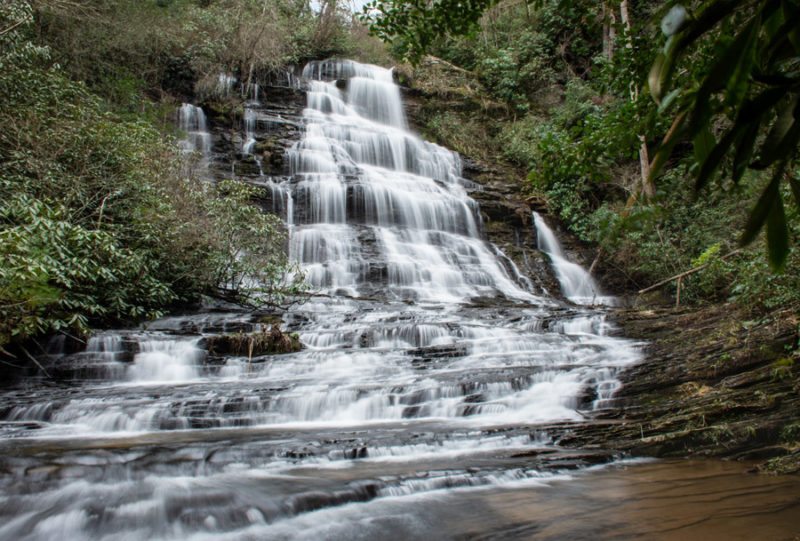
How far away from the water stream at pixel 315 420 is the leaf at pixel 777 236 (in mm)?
2037

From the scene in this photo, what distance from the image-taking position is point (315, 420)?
5559mm

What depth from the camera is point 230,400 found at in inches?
225

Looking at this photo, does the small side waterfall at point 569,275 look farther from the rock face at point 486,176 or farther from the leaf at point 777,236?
the leaf at point 777,236

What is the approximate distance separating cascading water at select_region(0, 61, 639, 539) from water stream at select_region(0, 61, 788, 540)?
0.02 meters

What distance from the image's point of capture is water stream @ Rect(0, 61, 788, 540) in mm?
2688

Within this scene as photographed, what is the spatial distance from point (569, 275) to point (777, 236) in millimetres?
17554

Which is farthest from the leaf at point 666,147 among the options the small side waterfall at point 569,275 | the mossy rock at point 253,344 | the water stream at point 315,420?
the small side waterfall at point 569,275

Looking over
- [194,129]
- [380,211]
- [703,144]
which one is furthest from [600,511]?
[194,129]

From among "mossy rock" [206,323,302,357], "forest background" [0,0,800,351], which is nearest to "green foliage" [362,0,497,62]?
"forest background" [0,0,800,351]

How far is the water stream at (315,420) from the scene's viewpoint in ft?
8.82

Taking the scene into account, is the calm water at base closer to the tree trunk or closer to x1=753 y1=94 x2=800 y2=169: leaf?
the tree trunk

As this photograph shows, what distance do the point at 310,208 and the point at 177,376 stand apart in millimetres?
9938

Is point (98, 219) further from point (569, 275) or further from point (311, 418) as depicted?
point (569, 275)

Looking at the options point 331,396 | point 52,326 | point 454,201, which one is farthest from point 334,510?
point 454,201
